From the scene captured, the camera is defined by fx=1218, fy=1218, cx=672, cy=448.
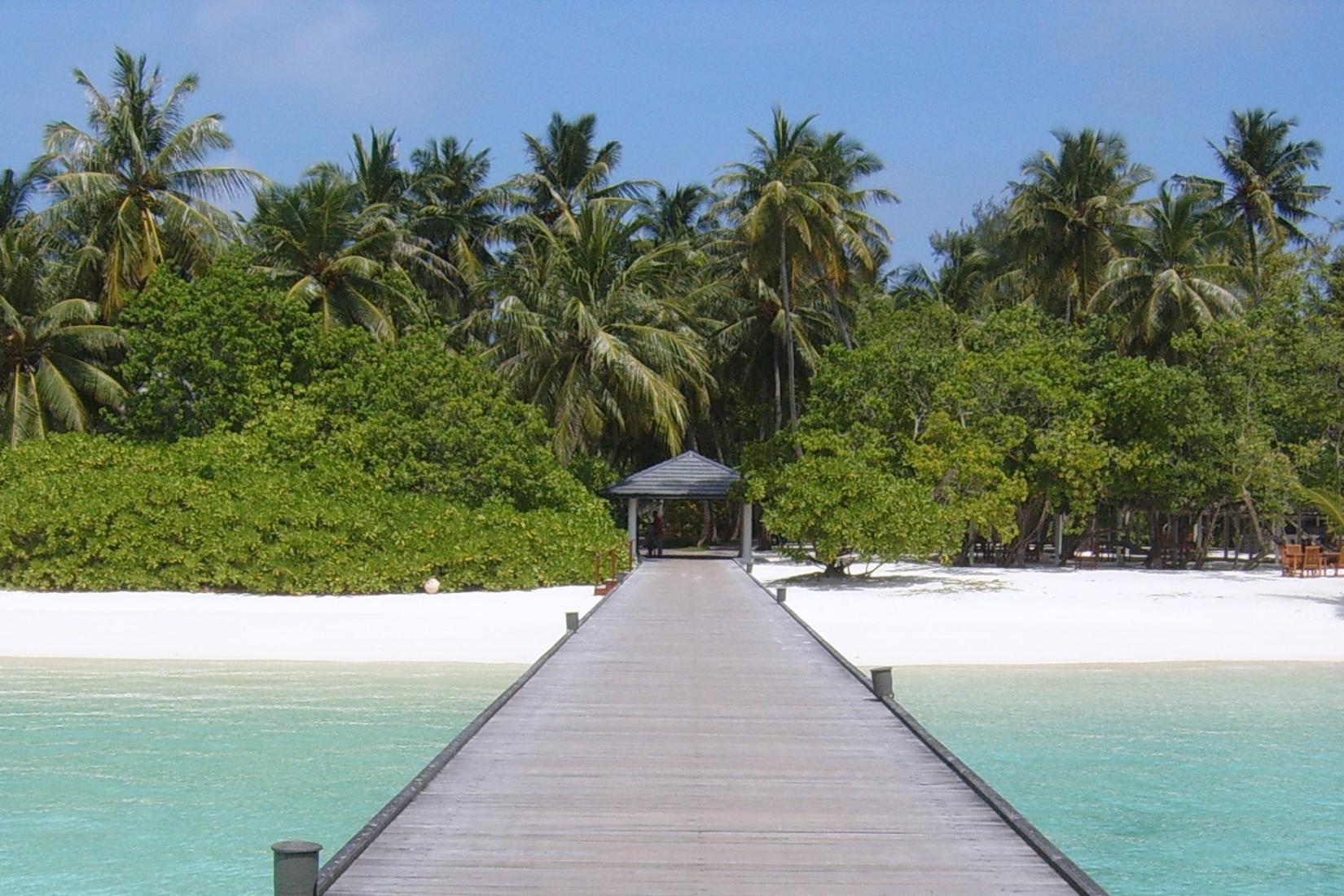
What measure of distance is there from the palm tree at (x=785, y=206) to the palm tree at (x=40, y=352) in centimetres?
1539

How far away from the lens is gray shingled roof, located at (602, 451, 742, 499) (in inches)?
1117

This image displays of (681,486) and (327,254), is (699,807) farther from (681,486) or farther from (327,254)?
(327,254)

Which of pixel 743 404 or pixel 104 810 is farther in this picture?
pixel 743 404

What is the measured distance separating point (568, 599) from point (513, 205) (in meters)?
20.5

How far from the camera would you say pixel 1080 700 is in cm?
1252

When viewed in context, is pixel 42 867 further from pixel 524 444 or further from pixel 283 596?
pixel 524 444

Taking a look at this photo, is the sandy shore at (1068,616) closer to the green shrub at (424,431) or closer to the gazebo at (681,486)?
the gazebo at (681,486)

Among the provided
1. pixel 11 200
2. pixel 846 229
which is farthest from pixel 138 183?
pixel 846 229

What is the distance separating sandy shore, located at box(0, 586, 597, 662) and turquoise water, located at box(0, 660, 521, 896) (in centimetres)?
66

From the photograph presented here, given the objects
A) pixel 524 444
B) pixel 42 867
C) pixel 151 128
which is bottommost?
pixel 42 867

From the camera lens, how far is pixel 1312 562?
26.6 metres

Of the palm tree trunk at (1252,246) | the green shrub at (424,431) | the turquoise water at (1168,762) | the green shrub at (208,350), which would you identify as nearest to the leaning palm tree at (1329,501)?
the turquoise water at (1168,762)

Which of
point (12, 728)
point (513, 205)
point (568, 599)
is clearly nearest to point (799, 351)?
point (513, 205)

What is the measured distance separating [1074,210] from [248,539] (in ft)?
83.8
